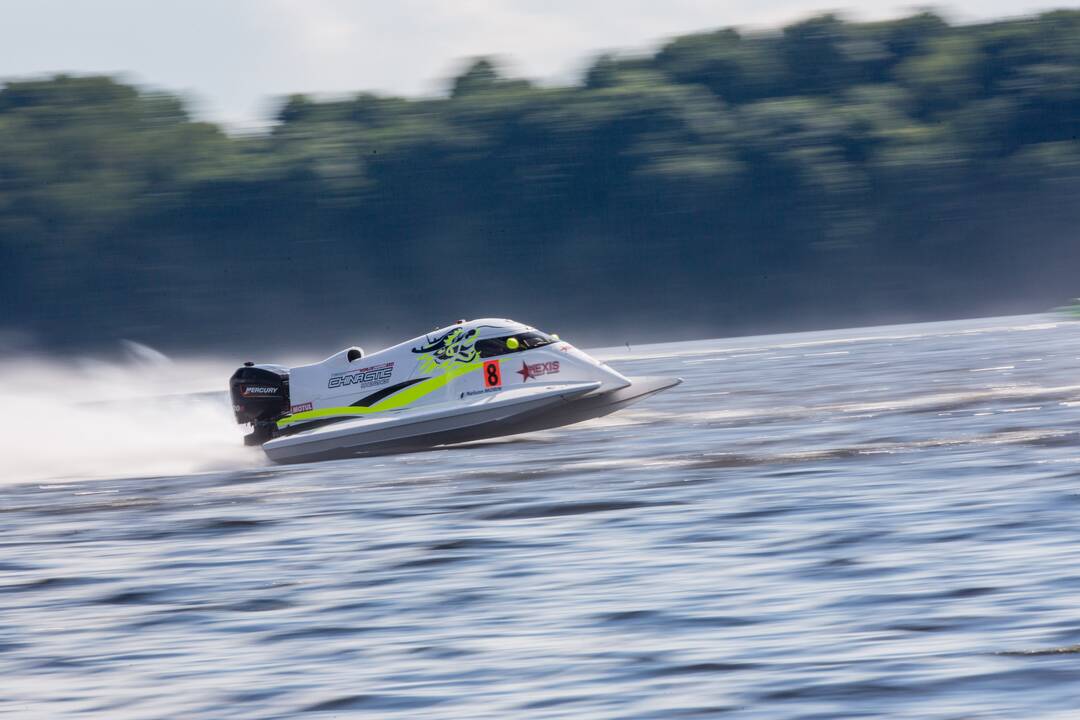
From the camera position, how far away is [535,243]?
237 ft

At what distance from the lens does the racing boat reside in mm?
18891

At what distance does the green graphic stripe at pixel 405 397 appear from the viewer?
1928 centimetres

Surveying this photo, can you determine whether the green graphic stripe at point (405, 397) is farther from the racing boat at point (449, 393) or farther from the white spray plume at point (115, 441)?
the white spray plume at point (115, 441)

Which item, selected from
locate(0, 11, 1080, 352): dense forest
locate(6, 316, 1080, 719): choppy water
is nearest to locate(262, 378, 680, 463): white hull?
locate(6, 316, 1080, 719): choppy water

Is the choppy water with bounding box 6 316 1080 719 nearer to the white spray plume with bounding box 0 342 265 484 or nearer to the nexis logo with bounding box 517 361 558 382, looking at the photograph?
the nexis logo with bounding box 517 361 558 382

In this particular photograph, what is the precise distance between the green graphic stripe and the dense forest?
4820 cm

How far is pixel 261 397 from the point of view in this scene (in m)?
20.4

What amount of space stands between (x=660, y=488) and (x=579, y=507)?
115 centimetres

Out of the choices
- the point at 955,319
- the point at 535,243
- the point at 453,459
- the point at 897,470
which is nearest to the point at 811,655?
the point at 897,470

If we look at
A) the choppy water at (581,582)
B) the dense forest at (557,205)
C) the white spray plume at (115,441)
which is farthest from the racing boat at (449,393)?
the dense forest at (557,205)

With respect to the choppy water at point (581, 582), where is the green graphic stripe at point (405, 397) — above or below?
above

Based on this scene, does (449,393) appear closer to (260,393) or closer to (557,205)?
(260,393)

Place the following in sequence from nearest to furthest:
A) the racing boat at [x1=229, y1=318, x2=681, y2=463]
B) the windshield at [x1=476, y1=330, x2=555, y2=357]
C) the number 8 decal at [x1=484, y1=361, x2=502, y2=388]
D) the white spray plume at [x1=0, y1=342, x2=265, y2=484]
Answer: the racing boat at [x1=229, y1=318, x2=681, y2=463], the number 8 decal at [x1=484, y1=361, x2=502, y2=388], the windshield at [x1=476, y1=330, x2=555, y2=357], the white spray plume at [x1=0, y1=342, x2=265, y2=484]

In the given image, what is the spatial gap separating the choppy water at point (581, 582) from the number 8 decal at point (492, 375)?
2.88 feet
